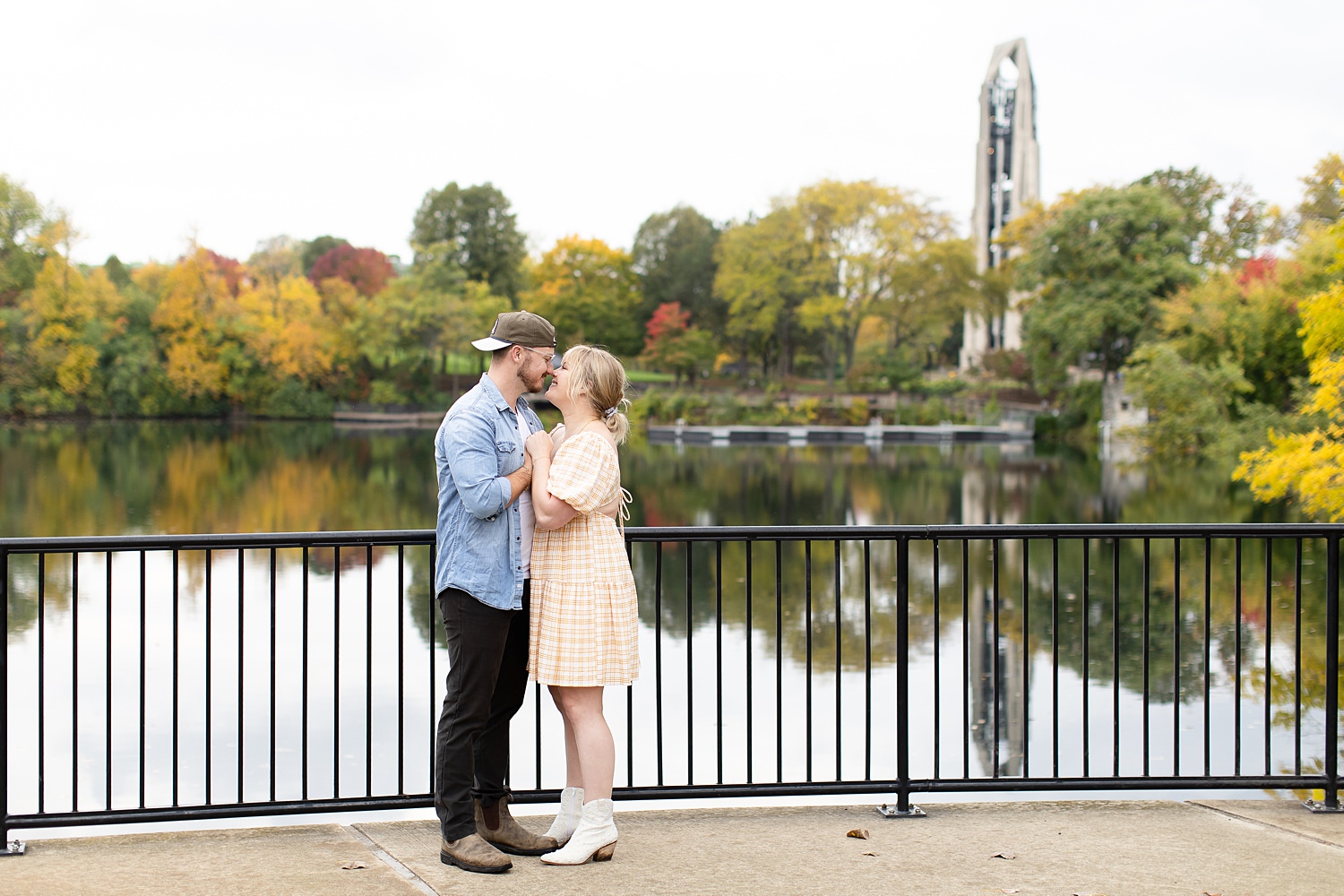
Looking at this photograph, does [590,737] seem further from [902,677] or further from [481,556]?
[902,677]

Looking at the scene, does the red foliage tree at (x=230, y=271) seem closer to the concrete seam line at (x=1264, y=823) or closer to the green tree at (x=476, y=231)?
the green tree at (x=476, y=231)

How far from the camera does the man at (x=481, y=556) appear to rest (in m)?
3.57

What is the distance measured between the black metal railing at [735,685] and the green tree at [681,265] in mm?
56056

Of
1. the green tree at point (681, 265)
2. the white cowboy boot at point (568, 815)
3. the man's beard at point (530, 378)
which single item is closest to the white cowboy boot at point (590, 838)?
the white cowboy boot at point (568, 815)

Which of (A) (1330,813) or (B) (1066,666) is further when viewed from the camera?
(B) (1066,666)

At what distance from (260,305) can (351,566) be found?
52.4 meters

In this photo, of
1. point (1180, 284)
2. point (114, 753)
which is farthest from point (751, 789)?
point (1180, 284)

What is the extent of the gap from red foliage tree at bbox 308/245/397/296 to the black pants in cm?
8145

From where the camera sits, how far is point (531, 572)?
3764mm

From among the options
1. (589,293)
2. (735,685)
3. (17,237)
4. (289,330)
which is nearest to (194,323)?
(289,330)

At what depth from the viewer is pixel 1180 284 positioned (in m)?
46.3

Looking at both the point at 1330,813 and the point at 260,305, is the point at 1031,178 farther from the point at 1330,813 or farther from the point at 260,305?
the point at 1330,813

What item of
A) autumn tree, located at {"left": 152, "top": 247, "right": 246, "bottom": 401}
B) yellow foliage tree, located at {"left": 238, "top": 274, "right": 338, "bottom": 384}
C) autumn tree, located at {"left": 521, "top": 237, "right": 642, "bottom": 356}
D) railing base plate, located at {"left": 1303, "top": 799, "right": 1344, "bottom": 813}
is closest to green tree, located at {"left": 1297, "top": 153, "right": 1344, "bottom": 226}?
railing base plate, located at {"left": 1303, "top": 799, "right": 1344, "bottom": 813}

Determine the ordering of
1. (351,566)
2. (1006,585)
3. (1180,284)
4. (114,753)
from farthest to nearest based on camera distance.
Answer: (1180,284), (351,566), (1006,585), (114,753)
